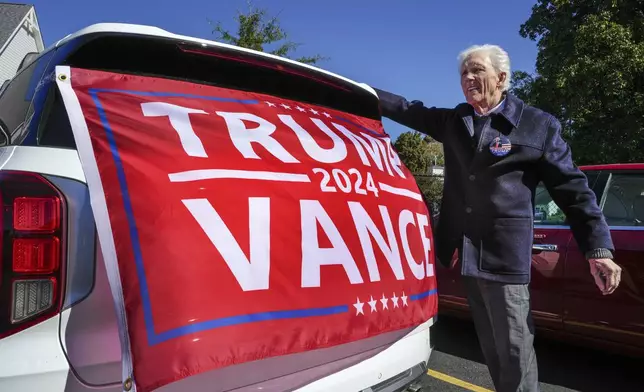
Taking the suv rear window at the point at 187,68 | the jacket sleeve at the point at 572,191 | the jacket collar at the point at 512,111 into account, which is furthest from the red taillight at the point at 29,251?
the jacket sleeve at the point at 572,191

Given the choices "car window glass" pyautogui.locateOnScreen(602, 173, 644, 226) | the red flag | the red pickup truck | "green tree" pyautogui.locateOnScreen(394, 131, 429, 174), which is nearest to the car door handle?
the red pickup truck

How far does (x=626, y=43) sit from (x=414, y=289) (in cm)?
1579

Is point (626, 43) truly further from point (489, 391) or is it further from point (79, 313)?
point (79, 313)

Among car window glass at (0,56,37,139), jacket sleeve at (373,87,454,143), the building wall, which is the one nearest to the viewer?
car window glass at (0,56,37,139)

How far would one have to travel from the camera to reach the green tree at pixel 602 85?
14.7 meters

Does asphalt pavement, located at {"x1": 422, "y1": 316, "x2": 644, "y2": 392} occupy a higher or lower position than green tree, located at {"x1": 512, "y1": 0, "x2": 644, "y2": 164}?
lower

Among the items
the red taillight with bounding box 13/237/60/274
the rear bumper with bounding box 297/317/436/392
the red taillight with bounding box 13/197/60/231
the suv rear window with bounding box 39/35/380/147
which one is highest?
the suv rear window with bounding box 39/35/380/147

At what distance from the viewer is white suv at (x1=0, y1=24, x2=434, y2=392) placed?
1.35 metres

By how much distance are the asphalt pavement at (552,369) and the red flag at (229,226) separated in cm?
193

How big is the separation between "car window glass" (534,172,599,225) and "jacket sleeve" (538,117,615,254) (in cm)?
164

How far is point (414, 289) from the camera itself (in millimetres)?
1903

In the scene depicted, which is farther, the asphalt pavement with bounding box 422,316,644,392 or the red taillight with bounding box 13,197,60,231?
the asphalt pavement with bounding box 422,316,644,392

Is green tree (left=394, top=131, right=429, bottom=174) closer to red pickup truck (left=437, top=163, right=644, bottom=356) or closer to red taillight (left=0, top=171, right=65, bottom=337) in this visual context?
red pickup truck (left=437, top=163, right=644, bottom=356)

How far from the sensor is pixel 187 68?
1747 mm
